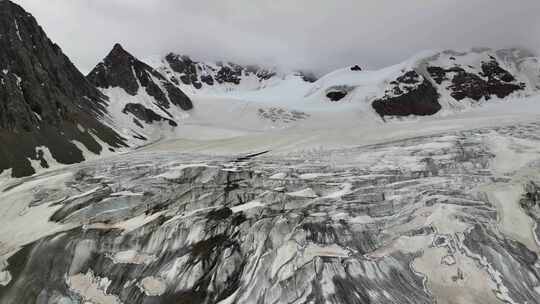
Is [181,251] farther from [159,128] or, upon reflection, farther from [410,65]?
[410,65]

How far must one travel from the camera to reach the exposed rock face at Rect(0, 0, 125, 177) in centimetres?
5125

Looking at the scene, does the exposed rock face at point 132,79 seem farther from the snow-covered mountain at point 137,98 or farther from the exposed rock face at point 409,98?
the exposed rock face at point 409,98

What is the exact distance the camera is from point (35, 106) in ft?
203

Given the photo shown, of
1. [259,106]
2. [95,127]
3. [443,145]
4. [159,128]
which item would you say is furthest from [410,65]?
[443,145]

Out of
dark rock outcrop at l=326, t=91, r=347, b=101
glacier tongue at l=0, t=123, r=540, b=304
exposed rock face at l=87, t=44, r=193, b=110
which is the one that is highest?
exposed rock face at l=87, t=44, r=193, b=110

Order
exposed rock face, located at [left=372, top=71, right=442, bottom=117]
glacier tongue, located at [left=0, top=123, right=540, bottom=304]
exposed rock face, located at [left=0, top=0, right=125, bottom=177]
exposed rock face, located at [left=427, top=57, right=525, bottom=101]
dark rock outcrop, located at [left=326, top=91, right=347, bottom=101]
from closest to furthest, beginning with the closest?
glacier tongue, located at [left=0, top=123, right=540, bottom=304]
exposed rock face, located at [left=0, top=0, right=125, bottom=177]
exposed rock face, located at [left=372, top=71, right=442, bottom=117]
exposed rock face, located at [left=427, top=57, right=525, bottom=101]
dark rock outcrop, located at [left=326, top=91, right=347, bottom=101]

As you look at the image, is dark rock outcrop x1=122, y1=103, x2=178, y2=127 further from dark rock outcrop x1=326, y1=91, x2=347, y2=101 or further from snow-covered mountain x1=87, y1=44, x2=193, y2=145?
dark rock outcrop x1=326, y1=91, x2=347, y2=101

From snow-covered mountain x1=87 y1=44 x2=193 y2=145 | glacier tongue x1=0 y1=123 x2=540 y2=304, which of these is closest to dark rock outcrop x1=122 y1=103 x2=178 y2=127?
snow-covered mountain x1=87 y1=44 x2=193 y2=145

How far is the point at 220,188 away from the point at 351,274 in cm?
1289

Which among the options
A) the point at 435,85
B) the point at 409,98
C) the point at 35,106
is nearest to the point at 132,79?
the point at 35,106

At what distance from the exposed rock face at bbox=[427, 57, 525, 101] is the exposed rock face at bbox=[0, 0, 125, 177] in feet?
435

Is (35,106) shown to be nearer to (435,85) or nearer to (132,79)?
(132,79)

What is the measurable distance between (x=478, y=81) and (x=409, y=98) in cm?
3909

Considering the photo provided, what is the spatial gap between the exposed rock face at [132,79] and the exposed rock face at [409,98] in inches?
2672
